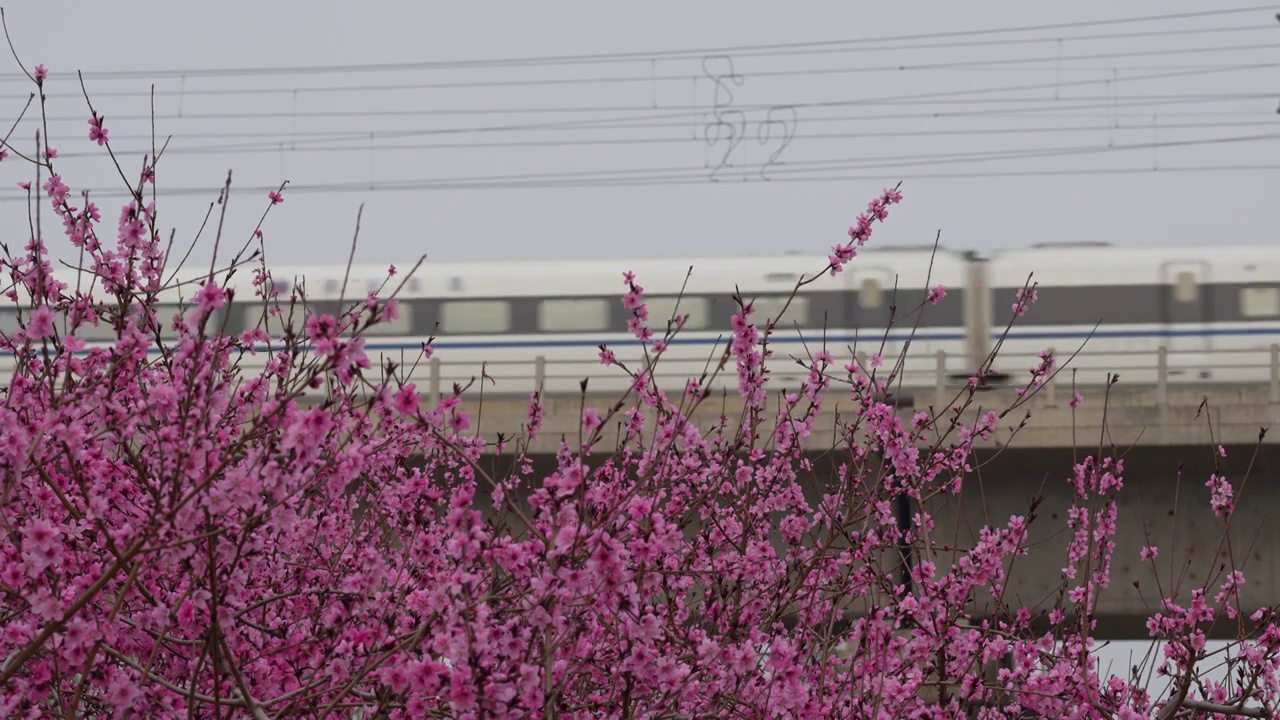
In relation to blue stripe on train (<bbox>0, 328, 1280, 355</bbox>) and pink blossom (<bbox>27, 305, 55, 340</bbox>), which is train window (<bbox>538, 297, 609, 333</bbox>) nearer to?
blue stripe on train (<bbox>0, 328, 1280, 355</bbox>)

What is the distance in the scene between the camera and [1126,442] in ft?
41.8

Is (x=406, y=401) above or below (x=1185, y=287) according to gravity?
below

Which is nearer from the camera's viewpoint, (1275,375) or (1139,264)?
(1275,375)

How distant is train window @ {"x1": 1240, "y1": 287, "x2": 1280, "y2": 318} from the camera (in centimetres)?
1761

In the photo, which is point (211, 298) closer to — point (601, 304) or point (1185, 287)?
point (601, 304)

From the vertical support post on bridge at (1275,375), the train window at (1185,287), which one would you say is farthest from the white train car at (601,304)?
the vertical support post on bridge at (1275,375)

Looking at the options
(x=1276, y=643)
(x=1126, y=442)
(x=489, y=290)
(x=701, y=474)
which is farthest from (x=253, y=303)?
(x=1276, y=643)

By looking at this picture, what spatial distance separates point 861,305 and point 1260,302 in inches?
209

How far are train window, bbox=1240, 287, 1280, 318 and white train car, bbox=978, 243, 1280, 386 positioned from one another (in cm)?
1

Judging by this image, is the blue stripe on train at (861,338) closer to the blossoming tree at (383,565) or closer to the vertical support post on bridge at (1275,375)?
the vertical support post on bridge at (1275,375)

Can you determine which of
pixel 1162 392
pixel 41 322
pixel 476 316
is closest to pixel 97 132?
pixel 41 322

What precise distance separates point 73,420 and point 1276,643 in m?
4.31

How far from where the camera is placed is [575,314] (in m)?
18.3

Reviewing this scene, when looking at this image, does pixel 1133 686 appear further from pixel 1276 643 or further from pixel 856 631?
pixel 856 631
